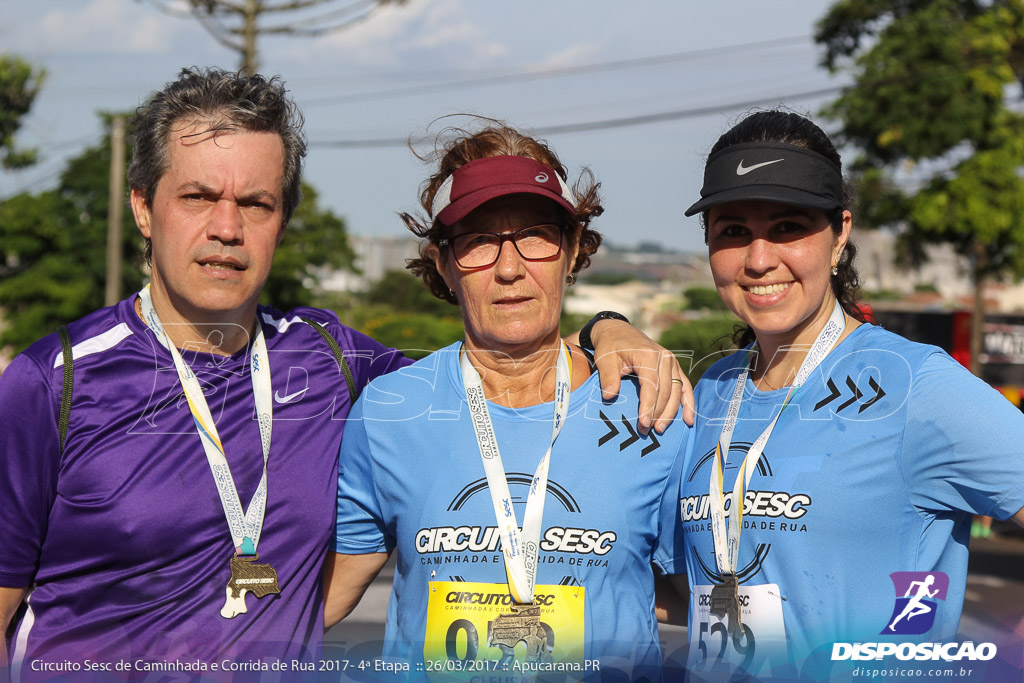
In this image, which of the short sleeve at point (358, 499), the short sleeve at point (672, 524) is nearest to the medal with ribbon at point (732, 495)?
the short sleeve at point (672, 524)

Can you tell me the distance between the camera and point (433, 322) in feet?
58.2

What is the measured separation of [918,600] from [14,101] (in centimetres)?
1899

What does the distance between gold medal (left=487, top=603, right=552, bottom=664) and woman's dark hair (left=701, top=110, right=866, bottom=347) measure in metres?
1.32

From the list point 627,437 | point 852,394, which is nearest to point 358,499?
point 627,437

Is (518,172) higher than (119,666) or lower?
higher

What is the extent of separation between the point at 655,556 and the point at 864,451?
798 millimetres

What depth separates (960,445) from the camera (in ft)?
7.98

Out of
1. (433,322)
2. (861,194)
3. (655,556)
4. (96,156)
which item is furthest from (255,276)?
(96,156)

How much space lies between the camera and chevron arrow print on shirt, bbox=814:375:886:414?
8.52 feet

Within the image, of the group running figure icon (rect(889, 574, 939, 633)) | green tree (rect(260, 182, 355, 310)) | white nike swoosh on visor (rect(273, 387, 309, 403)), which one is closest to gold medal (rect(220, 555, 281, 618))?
white nike swoosh on visor (rect(273, 387, 309, 403))

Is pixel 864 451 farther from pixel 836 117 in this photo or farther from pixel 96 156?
pixel 96 156

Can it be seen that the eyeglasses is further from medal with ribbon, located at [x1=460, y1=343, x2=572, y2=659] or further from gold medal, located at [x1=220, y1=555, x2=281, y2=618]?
gold medal, located at [x1=220, y1=555, x2=281, y2=618]

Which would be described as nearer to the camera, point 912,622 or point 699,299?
point 912,622

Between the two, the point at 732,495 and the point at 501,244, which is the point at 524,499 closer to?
the point at 732,495
